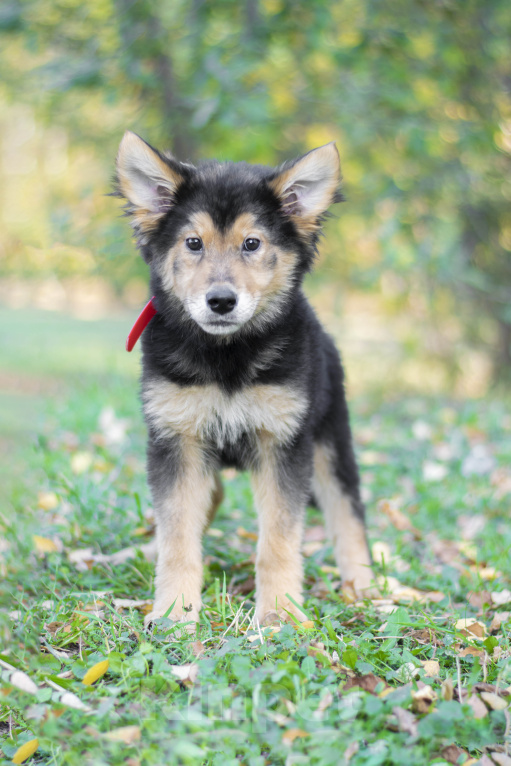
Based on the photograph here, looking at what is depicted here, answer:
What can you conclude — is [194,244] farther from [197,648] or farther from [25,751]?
[25,751]

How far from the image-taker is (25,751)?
91.2 inches

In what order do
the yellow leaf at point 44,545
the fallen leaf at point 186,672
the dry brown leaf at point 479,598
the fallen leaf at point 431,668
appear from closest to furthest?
the fallen leaf at point 186,672
the fallen leaf at point 431,668
the dry brown leaf at point 479,598
the yellow leaf at point 44,545

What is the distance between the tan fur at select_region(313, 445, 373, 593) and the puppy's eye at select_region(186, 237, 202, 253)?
1431 mm

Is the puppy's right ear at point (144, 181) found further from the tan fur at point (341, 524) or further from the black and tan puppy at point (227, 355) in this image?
the tan fur at point (341, 524)

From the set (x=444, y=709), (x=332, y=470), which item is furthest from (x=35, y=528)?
(x=444, y=709)

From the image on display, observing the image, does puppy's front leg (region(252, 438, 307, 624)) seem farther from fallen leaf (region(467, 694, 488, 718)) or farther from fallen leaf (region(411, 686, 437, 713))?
fallen leaf (region(467, 694, 488, 718))

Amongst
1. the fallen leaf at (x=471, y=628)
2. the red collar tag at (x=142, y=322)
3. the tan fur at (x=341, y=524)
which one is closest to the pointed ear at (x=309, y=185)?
the red collar tag at (x=142, y=322)

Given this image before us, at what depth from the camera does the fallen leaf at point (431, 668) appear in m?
2.69

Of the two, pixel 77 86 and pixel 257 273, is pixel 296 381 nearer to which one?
pixel 257 273

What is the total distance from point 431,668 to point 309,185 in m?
2.23

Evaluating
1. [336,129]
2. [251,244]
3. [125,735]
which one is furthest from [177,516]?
[336,129]

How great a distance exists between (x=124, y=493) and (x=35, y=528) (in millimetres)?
714

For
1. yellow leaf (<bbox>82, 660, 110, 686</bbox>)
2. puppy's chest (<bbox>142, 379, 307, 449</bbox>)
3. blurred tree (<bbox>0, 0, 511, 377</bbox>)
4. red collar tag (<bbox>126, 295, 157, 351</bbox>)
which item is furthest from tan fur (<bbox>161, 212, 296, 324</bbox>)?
blurred tree (<bbox>0, 0, 511, 377</bbox>)

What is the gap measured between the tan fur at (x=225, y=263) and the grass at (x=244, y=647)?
4.70 feet
